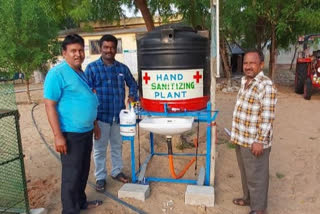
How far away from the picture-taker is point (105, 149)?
10.3 feet

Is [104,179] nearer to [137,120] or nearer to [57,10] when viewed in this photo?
[137,120]

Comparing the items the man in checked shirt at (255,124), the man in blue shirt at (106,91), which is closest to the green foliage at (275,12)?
the man in blue shirt at (106,91)

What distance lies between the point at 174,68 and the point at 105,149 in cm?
125

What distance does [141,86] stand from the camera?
2920 mm

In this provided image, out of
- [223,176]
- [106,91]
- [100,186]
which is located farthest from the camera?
[223,176]

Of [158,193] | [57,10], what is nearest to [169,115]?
[158,193]

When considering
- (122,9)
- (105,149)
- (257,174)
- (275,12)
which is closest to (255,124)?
(257,174)

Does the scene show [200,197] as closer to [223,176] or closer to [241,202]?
[241,202]

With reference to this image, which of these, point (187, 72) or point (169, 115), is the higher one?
point (187, 72)

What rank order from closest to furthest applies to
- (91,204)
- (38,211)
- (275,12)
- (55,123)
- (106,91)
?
(55,123) < (38,211) < (91,204) < (106,91) < (275,12)

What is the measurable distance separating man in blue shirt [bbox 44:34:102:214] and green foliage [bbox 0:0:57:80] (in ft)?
20.6

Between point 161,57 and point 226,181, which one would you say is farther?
point 226,181

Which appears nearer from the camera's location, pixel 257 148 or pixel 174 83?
pixel 257 148

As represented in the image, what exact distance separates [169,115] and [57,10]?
2.67m
